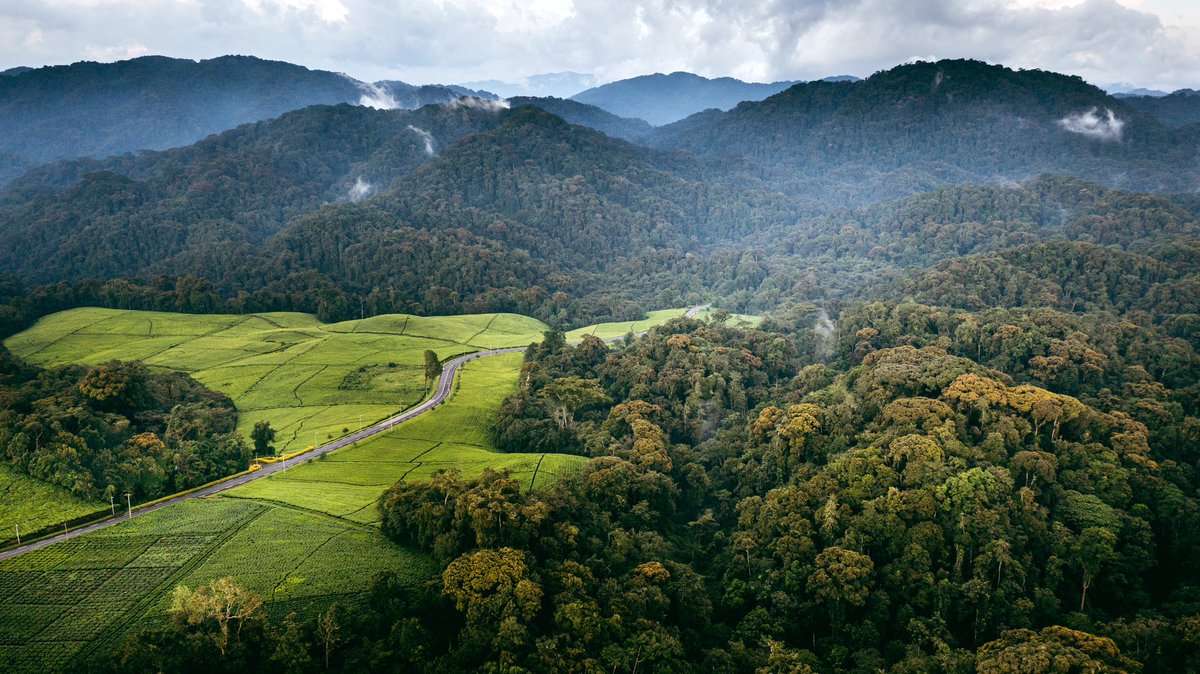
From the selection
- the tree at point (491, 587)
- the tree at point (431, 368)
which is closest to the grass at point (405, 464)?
the tree at point (431, 368)

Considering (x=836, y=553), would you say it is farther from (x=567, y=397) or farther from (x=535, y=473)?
(x=567, y=397)

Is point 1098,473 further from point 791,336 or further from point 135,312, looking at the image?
point 135,312

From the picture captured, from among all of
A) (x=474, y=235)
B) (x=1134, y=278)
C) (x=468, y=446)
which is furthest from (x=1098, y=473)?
(x=474, y=235)

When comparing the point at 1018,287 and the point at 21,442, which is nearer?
the point at 21,442

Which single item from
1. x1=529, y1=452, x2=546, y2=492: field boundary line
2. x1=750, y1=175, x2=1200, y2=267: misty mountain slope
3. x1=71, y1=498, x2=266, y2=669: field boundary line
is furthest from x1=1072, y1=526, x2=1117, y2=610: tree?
x1=750, y1=175, x2=1200, y2=267: misty mountain slope

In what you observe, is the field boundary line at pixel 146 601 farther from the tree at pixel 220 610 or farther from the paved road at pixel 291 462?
the paved road at pixel 291 462
